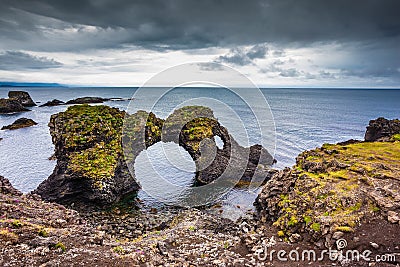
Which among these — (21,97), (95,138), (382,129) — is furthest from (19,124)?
(382,129)

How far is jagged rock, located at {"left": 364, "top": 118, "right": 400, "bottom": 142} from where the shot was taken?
48.2 m

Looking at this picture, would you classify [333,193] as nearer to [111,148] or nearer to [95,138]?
[111,148]

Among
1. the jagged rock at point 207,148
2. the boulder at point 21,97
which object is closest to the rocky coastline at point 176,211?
the jagged rock at point 207,148

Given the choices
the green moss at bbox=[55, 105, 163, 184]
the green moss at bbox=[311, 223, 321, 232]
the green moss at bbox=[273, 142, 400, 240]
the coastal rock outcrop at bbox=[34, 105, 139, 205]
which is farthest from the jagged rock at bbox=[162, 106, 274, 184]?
the green moss at bbox=[311, 223, 321, 232]

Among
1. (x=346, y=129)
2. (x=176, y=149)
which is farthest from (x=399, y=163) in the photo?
(x=346, y=129)

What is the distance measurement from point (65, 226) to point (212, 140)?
2673cm

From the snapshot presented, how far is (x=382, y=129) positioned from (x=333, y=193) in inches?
1488

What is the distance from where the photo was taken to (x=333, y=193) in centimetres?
2097

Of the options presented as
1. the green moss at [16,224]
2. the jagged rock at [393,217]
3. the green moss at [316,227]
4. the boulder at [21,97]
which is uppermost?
the boulder at [21,97]

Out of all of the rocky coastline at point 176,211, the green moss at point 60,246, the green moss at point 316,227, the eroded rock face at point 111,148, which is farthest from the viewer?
the eroded rock face at point 111,148

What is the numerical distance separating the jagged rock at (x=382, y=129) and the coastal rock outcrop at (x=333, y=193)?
2309cm

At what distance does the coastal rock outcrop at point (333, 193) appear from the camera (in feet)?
60.1

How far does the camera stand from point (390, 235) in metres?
16.3

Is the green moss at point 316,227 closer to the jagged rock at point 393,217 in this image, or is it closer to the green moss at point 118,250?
the jagged rock at point 393,217
